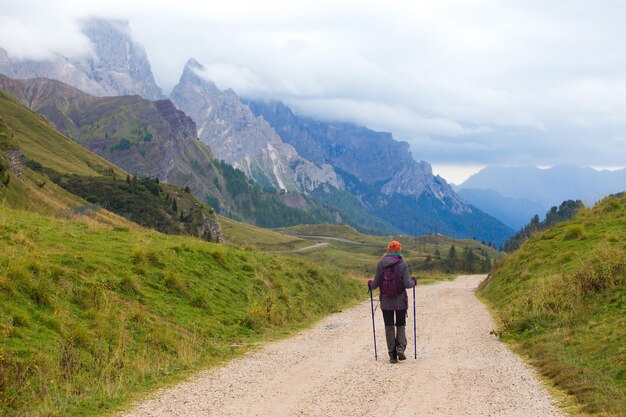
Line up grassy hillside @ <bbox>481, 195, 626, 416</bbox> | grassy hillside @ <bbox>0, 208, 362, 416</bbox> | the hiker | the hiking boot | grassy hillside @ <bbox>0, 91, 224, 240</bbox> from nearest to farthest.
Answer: grassy hillside @ <bbox>0, 208, 362, 416</bbox> → grassy hillside @ <bbox>481, 195, 626, 416</bbox> → the hiking boot → the hiker → grassy hillside @ <bbox>0, 91, 224, 240</bbox>

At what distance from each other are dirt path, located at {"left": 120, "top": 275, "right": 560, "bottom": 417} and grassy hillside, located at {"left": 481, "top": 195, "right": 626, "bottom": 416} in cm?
88

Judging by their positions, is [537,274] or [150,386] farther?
[537,274]

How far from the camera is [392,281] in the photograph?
644 inches

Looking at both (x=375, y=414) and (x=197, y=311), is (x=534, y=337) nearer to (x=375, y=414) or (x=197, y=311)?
(x=375, y=414)

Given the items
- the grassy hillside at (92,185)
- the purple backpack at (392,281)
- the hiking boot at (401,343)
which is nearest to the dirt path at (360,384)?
the hiking boot at (401,343)

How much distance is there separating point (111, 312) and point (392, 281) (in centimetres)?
830

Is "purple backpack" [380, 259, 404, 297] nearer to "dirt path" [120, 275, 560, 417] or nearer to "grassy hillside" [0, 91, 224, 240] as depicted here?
"dirt path" [120, 275, 560, 417]

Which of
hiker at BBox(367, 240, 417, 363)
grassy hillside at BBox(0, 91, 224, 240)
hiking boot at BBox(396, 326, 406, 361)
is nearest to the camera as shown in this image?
hiking boot at BBox(396, 326, 406, 361)

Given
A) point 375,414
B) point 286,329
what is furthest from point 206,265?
point 375,414

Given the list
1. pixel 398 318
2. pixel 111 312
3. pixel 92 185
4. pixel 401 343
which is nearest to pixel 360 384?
pixel 401 343

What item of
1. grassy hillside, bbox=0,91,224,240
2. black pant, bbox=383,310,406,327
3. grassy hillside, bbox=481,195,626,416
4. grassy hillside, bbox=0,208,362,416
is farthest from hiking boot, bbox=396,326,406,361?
grassy hillside, bbox=0,91,224,240

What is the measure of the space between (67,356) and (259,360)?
5381 millimetres

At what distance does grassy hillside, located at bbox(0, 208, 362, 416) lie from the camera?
12.0 meters

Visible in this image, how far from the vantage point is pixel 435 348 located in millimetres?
18484
